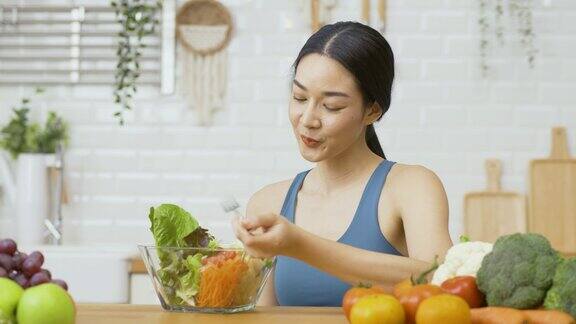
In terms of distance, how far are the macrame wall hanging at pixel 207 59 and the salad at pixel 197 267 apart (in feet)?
7.63

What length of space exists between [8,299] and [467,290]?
730 millimetres

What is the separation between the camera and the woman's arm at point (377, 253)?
1.93 m

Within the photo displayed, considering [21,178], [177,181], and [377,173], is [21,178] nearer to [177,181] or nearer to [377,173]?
[177,181]

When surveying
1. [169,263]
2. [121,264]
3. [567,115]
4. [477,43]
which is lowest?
[121,264]

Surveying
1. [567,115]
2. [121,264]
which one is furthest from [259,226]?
[567,115]

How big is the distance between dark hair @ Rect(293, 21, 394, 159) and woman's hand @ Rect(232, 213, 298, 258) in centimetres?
62

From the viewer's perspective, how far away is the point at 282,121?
4.45 metres

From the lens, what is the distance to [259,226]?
1.91 m

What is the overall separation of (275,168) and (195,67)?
533mm

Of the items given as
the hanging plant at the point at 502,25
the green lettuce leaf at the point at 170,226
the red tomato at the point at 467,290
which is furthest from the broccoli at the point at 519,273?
the hanging plant at the point at 502,25

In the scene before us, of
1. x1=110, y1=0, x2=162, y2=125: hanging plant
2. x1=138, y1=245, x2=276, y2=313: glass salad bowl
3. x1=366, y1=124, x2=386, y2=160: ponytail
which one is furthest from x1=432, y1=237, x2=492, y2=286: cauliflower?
x1=110, y1=0, x2=162, y2=125: hanging plant

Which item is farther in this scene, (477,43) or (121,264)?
(477,43)

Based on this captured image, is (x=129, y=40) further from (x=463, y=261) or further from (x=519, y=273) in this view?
(x=519, y=273)

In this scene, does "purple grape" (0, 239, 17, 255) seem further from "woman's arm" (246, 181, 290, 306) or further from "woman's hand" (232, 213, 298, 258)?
"woman's arm" (246, 181, 290, 306)
